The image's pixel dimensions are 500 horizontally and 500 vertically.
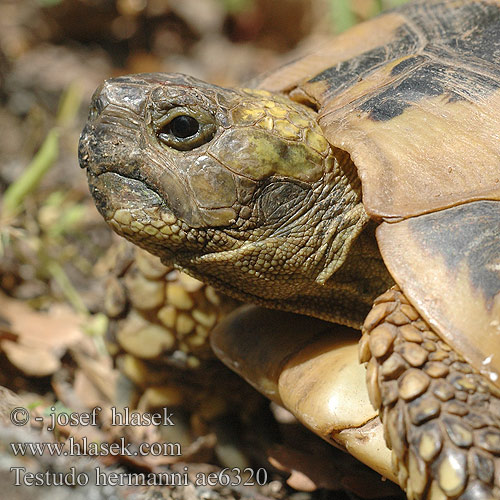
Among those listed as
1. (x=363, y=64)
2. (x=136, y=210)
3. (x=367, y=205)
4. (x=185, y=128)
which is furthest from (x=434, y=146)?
(x=136, y=210)

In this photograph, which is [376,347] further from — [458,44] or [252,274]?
[458,44]

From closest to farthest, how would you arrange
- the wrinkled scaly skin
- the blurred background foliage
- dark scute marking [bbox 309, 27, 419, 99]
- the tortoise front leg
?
the tortoise front leg, the wrinkled scaly skin, dark scute marking [bbox 309, 27, 419, 99], the blurred background foliage

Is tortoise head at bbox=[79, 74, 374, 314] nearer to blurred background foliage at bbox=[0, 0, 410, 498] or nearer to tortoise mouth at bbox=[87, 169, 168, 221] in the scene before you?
tortoise mouth at bbox=[87, 169, 168, 221]

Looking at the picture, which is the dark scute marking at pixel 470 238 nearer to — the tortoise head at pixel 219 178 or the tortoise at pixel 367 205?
the tortoise at pixel 367 205

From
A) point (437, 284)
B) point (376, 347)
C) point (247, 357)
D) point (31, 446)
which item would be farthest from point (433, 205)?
point (31, 446)

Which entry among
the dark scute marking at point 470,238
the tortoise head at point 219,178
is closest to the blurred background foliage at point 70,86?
the tortoise head at point 219,178

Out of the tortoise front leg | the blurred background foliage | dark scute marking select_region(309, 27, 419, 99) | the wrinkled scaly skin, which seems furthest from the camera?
the blurred background foliage

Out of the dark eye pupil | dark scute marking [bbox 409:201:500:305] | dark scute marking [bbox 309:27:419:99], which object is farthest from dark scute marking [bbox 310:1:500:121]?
the dark eye pupil
